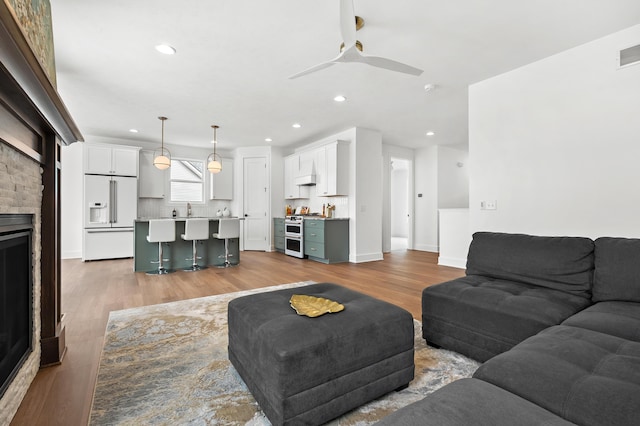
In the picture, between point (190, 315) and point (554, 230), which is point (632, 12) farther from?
point (190, 315)

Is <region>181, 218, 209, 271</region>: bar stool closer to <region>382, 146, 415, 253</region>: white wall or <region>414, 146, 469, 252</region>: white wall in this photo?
<region>382, 146, 415, 253</region>: white wall

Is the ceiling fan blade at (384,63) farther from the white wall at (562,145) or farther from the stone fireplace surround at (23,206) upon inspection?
the stone fireplace surround at (23,206)

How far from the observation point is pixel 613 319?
5.27ft

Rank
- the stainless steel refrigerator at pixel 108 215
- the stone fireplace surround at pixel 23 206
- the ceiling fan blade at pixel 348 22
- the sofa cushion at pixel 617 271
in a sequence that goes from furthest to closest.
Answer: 1. the stainless steel refrigerator at pixel 108 215
2. the ceiling fan blade at pixel 348 22
3. the sofa cushion at pixel 617 271
4. the stone fireplace surround at pixel 23 206

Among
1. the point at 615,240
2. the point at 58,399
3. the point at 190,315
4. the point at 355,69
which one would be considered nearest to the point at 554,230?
the point at 615,240

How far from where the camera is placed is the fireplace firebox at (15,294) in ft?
4.86

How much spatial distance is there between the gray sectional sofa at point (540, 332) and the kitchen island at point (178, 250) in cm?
439

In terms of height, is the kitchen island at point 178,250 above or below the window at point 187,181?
below

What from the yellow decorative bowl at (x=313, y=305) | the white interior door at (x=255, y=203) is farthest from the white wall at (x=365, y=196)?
the yellow decorative bowl at (x=313, y=305)

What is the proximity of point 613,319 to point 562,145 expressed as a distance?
2.26 meters

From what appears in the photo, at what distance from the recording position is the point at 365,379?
154cm

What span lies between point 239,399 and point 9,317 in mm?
1240

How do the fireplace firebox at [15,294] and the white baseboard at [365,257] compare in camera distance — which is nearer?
the fireplace firebox at [15,294]

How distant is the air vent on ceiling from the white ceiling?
0.21 meters
